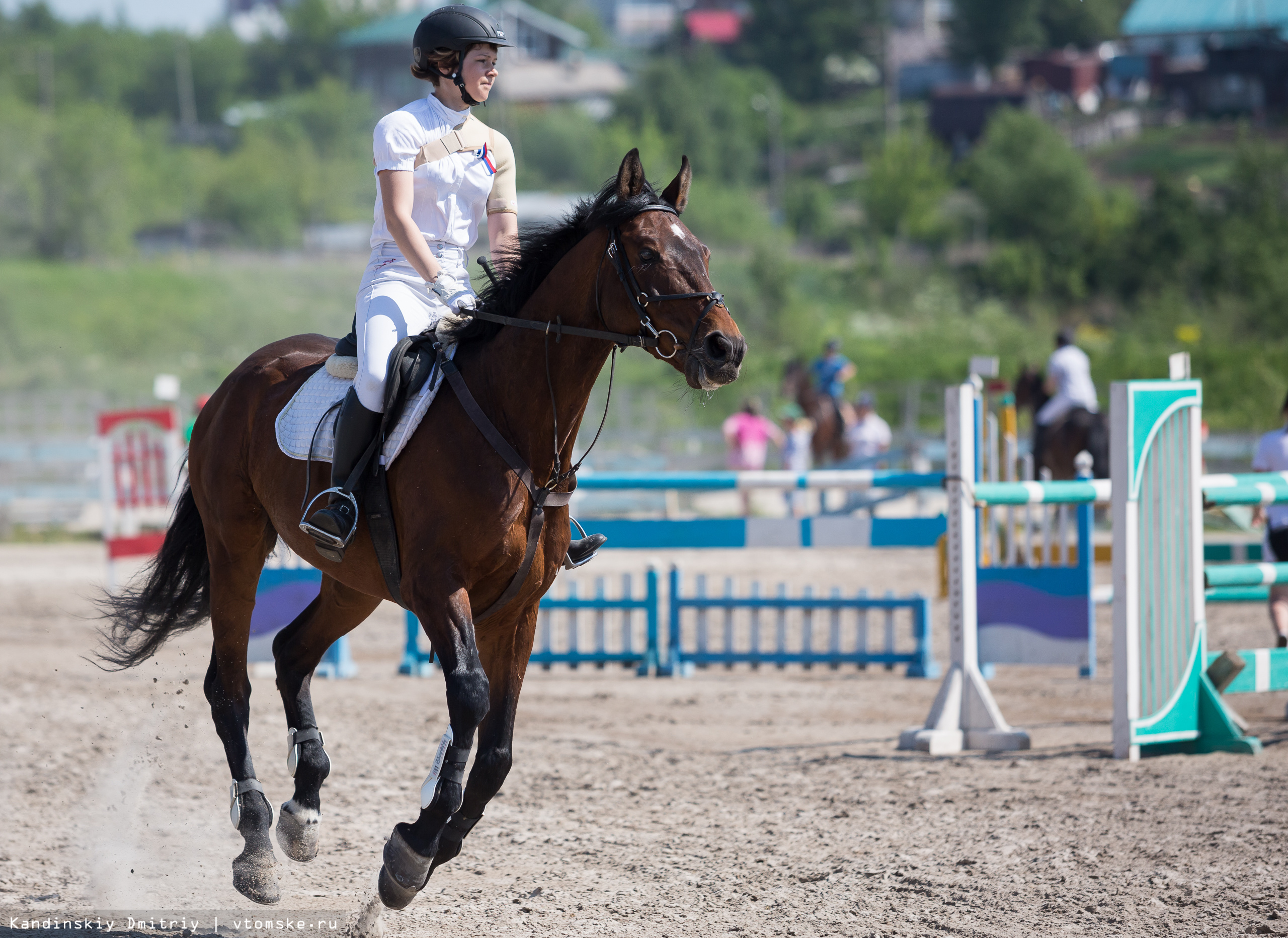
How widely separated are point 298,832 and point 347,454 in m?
1.36

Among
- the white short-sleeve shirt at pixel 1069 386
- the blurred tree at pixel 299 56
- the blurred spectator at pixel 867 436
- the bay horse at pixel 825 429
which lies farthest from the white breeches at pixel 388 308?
the blurred tree at pixel 299 56

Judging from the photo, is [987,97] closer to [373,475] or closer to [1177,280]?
[1177,280]

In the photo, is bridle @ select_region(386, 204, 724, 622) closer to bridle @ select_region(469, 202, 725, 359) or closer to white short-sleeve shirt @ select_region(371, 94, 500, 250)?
bridle @ select_region(469, 202, 725, 359)

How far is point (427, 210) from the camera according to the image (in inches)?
182

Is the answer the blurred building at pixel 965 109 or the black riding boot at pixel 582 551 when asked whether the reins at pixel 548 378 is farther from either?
the blurred building at pixel 965 109

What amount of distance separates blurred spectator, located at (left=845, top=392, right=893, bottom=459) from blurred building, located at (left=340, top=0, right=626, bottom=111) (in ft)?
182

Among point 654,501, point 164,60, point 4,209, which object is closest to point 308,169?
point 4,209

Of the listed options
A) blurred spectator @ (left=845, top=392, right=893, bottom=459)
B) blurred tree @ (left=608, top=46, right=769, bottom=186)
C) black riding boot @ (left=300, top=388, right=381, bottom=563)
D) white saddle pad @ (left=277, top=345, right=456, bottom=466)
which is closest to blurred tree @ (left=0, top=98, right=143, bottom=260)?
blurred tree @ (left=608, top=46, right=769, bottom=186)

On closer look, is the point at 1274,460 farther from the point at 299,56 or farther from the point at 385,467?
the point at 299,56

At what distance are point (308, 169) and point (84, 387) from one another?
2522 cm

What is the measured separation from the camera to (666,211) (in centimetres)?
418

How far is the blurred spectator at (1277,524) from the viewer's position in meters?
8.01

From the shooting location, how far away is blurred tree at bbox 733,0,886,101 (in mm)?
85750

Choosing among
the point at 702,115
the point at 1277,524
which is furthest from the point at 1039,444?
the point at 702,115
